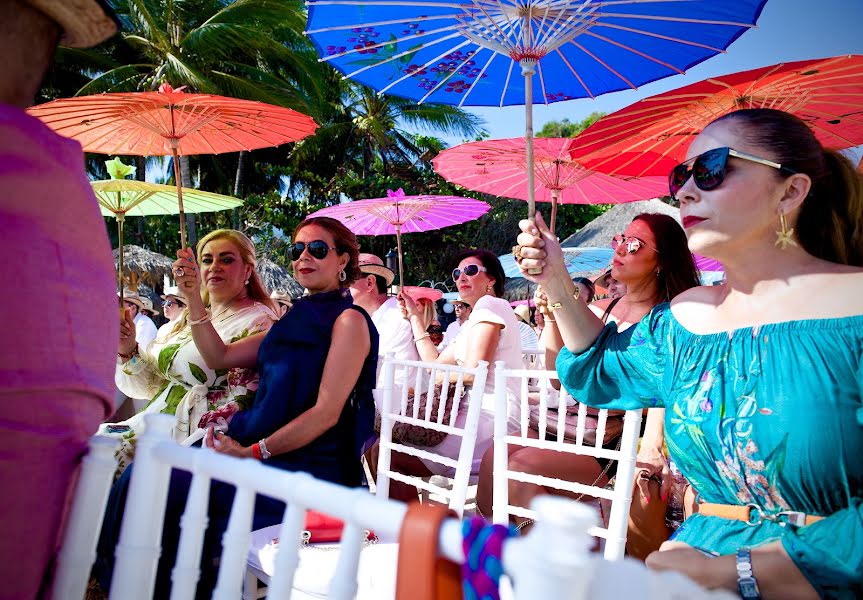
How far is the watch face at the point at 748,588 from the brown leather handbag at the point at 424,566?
79 cm

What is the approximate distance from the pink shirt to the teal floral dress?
4.14 ft

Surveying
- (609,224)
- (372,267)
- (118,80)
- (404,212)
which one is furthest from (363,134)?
(372,267)

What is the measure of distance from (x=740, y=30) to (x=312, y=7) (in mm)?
1899

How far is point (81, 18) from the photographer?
1043mm

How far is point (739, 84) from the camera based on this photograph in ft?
9.87

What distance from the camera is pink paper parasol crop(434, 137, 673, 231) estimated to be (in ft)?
16.3

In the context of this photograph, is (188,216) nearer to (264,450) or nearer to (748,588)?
(264,450)

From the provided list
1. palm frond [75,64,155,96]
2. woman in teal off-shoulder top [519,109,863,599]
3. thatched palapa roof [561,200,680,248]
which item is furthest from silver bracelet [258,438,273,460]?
palm frond [75,64,155,96]

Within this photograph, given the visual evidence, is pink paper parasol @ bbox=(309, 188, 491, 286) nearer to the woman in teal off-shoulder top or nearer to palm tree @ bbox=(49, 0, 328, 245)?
the woman in teal off-shoulder top

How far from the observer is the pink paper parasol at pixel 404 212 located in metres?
6.98

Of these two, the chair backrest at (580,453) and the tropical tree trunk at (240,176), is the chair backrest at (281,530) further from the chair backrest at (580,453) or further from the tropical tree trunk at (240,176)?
the tropical tree trunk at (240,176)

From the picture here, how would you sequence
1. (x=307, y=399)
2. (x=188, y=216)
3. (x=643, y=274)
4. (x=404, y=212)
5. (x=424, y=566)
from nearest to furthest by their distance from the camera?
(x=424, y=566)
(x=307, y=399)
(x=643, y=274)
(x=404, y=212)
(x=188, y=216)

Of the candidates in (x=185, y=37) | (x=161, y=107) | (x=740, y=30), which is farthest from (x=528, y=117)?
(x=185, y=37)

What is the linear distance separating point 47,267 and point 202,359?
2345 millimetres
